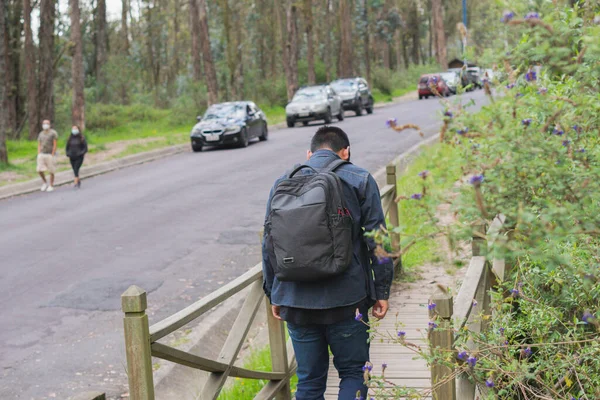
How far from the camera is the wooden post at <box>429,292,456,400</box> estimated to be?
391cm

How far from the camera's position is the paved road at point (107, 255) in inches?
309

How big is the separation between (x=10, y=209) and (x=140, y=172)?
5.19 meters

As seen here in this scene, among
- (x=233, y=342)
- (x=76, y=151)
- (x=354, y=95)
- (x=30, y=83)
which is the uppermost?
(x=30, y=83)

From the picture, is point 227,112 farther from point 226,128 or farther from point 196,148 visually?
point 196,148

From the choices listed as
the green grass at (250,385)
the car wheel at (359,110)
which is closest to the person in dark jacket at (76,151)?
the green grass at (250,385)

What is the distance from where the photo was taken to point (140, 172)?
21422 mm

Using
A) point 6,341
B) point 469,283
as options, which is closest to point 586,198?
point 469,283

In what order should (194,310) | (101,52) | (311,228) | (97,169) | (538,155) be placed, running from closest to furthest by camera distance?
(538,155) → (311,228) → (194,310) → (97,169) → (101,52)

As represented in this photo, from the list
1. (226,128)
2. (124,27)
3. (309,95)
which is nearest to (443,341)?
(226,128)

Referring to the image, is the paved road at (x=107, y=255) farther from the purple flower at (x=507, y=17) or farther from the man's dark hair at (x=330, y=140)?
the purple flower at (x=507, y=17)

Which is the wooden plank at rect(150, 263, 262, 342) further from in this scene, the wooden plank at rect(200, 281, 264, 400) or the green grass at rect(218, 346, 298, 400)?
the green grass at rect(218, 346, 298, 400)

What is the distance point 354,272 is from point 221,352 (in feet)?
3.77

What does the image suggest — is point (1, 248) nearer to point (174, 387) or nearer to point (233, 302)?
point (233, 302)

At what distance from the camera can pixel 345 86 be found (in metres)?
37.9
